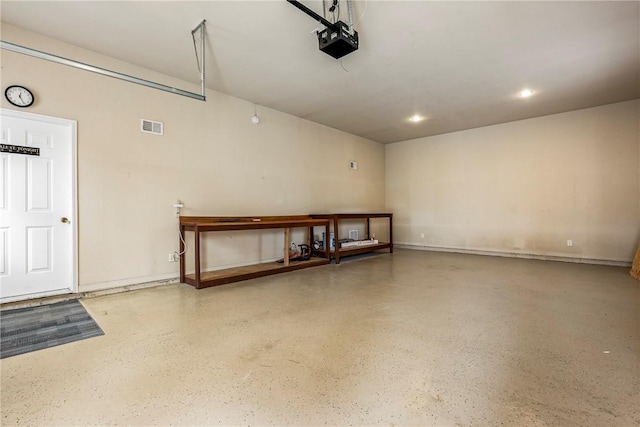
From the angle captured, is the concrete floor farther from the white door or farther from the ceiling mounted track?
the ceiling mounted track

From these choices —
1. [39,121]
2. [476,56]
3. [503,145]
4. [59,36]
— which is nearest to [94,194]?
[39,121]

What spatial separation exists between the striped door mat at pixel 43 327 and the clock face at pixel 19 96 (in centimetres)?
214

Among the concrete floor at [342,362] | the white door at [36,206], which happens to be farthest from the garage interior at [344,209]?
the white door at [36,206]

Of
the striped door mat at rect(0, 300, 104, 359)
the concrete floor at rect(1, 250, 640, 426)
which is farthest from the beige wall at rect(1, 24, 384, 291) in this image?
the concrete floor at rect(1, 250, 640, 426)

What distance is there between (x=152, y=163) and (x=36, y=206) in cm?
128

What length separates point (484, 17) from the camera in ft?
9.36

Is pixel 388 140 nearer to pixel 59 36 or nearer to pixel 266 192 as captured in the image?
pixel 266 192

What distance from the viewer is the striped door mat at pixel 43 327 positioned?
87.7 inches

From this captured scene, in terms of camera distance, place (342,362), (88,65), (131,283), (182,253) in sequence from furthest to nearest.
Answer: (182,253) → (131,283) → (88,65) → (342,362)

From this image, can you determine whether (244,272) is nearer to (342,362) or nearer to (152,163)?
(152,163)

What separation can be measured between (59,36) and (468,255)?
7.55 meters

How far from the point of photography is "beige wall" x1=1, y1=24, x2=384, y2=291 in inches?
134

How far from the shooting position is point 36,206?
3.27 metres

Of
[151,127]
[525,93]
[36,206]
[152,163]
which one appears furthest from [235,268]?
[525,93]
